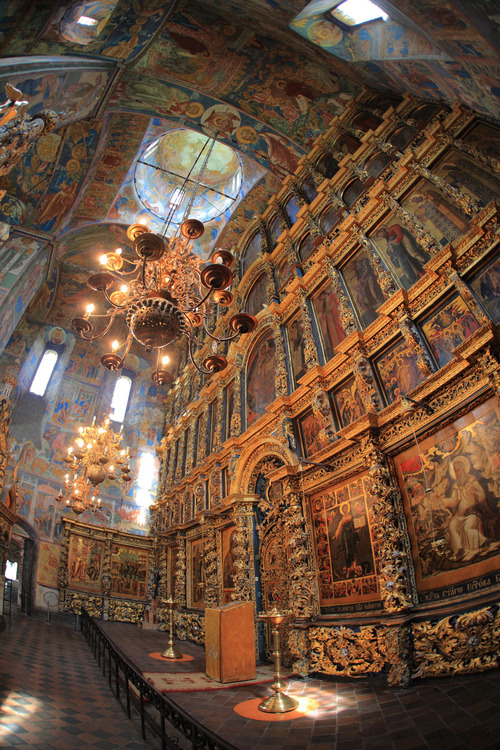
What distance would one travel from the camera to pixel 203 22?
10547mm

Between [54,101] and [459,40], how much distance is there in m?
8.32

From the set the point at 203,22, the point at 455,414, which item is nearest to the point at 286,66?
the point at 203,22

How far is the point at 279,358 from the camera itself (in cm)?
1007

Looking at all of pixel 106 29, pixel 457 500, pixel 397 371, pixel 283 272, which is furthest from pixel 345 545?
pixel 106 29

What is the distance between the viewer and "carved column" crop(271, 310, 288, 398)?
9539 mm

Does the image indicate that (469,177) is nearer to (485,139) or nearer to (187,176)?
(485,139)

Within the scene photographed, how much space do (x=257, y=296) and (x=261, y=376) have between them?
346 cm

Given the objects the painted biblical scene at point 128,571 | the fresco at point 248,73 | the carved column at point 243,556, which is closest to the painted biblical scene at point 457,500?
the carved column at point 243,556

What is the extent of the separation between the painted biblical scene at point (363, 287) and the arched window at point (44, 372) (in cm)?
1533

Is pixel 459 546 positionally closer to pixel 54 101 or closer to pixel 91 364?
pixel 54 101

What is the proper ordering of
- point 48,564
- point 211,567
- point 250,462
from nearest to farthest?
point 250,462 → point 211,567 → point 48,564

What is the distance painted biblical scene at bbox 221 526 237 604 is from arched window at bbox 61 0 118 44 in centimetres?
1205

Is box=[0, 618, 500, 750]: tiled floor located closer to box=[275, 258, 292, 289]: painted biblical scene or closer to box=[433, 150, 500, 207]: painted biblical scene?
box=[433, 150, 500, 207]: painted biblical scene

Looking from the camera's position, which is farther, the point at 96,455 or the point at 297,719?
the point at 96,455
